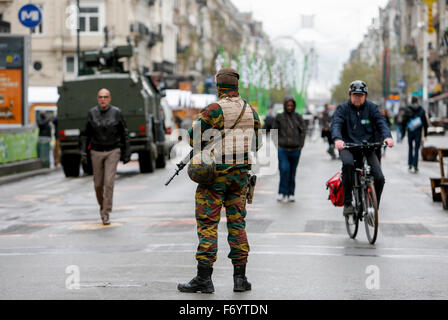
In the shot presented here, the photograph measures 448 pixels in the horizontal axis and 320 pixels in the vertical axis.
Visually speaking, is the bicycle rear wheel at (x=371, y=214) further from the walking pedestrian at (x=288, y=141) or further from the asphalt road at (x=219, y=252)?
the walking pedestrian at (x=288, y=141)

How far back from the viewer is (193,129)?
695 cm

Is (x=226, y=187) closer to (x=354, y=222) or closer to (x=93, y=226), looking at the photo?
(x=354, y=222)

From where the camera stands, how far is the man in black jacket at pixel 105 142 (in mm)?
12742

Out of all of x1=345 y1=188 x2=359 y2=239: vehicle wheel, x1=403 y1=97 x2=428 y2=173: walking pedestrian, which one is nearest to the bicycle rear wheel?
x1=345 y1=188 x2=359 y2=239: vehicle wheel

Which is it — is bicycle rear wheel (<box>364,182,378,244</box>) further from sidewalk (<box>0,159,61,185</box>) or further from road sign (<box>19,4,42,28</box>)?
road sign (<box>19,4,42,28</box>)

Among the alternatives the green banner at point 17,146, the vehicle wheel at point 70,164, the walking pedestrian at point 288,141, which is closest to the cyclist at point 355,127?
the walking pedestrian at point 288,141

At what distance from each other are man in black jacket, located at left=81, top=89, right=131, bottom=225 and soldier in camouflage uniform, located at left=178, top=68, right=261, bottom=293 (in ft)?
19.0

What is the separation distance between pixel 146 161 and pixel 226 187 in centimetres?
1751

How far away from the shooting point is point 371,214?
9.91 m

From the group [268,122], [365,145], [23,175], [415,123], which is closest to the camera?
[365,145]

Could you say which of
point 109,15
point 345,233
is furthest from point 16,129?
point 109,15

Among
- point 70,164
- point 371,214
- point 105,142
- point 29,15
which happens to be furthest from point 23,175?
point 371,214
